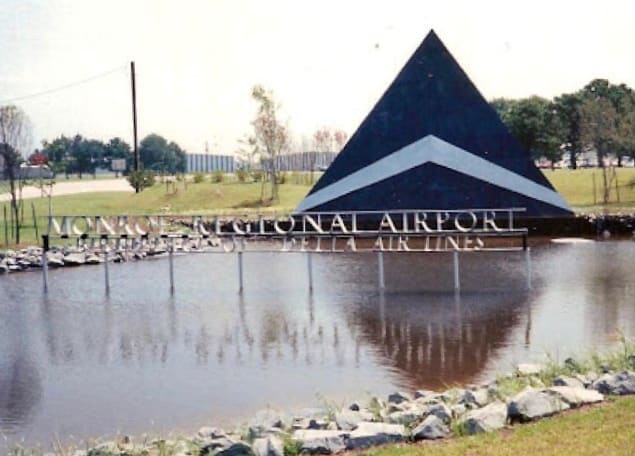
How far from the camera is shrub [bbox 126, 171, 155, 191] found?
52.2 meters

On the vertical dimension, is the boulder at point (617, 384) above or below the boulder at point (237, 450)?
above

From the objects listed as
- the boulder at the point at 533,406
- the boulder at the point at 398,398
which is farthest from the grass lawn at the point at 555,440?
the boulder at the point at 398,398

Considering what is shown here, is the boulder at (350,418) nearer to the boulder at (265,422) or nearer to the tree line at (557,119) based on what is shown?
the boulder at (265,422)

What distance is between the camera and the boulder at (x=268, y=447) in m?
7.61

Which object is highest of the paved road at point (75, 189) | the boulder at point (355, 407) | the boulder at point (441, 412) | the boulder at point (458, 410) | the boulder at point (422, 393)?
the paved road at point (75, 189)

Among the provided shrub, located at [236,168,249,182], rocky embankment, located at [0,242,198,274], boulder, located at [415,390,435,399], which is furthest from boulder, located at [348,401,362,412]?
shrub, located at [236,168,249,182]

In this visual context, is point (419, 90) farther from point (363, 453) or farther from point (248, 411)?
point (363, 453)

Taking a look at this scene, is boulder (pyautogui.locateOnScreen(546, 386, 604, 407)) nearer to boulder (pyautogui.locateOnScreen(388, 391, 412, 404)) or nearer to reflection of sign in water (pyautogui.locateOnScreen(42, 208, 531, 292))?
boulder (pyautogui.locateOnScreen(388, 391, 412, 404))

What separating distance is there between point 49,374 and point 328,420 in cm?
491

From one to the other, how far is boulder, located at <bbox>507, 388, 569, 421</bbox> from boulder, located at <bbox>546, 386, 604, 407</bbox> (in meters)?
0.09

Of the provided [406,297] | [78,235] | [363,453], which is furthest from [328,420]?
[78,235]

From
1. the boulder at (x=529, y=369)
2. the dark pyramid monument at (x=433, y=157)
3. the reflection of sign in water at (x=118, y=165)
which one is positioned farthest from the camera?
the reflection of sign in water at (x=118, y=165)

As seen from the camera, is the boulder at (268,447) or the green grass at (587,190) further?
the green grass at (587,190)

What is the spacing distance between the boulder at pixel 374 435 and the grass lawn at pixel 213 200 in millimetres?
31990
